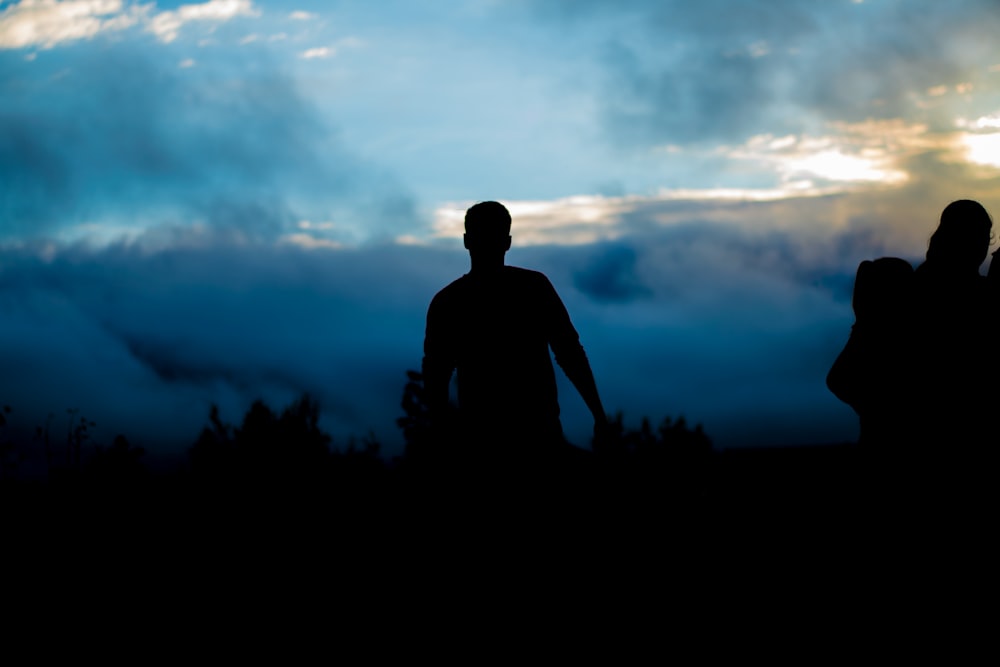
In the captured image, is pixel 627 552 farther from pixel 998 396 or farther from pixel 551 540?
pixel 998 396

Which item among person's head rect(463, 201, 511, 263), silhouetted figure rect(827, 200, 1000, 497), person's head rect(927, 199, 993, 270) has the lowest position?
silhouetted figure rect(827, 200, 1000, 497)

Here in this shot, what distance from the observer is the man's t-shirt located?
5297mm

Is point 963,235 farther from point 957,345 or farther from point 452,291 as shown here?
point 452,291

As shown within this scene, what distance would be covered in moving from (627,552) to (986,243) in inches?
175

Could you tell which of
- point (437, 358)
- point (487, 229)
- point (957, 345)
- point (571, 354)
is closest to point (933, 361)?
point (957, 345)

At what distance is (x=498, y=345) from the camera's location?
17.5 ft

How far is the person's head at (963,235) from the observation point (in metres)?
4.67

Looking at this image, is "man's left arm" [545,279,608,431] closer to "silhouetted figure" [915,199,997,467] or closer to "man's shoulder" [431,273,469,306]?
"man's shoulder" [431,273,469,306]

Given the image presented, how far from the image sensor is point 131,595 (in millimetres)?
8234

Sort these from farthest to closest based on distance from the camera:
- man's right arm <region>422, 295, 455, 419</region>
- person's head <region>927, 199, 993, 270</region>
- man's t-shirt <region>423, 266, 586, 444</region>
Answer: man's right arm <region>422, 295, 455, 419</region> < man's t-shirt <region>423, 266, 586, 444</region> < person's head <region>927, 199, 993, 270</region>

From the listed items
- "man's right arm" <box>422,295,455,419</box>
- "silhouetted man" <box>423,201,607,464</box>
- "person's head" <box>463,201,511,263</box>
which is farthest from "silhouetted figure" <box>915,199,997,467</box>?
"man's right arm" <box>422,295,455,419</box>

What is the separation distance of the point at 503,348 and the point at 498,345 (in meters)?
0.03

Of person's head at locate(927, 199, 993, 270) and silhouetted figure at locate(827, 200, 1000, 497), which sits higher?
person's head at locate(927, 199, 993, 270)

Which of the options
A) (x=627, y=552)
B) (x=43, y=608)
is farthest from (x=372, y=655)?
(x=43, y=608)
